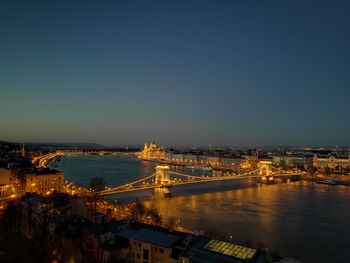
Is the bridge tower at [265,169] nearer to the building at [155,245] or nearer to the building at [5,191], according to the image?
the building at [5,191]

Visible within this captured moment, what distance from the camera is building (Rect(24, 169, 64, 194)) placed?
8.76 metres

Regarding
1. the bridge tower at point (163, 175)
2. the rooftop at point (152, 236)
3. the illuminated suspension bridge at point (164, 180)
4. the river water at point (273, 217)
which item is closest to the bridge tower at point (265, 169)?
the illuminated suspension bridge at point (164, 180)

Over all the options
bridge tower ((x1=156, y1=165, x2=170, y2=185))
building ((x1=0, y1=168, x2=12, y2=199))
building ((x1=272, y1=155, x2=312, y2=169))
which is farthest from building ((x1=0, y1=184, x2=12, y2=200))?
building ((x1=272, y1=155, x2=312, y2=169))

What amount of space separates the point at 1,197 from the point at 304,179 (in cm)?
Result: 1335

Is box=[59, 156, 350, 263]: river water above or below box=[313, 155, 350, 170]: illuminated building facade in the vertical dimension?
below

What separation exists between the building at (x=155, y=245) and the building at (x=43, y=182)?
5.98 metres

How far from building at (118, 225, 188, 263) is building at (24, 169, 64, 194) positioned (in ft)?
19.6

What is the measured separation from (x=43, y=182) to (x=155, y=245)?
6860 mm

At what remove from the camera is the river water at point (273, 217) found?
5.43 metres

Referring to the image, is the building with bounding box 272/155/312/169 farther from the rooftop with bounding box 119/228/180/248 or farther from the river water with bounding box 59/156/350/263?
Answer: the rooftop with bounding box 119/228/180/248

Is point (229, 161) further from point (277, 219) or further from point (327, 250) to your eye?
point (327, 250)

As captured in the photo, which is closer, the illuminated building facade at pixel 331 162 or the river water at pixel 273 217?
the river water at pixel 273 217

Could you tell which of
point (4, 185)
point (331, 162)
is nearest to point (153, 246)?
point (4, 185)

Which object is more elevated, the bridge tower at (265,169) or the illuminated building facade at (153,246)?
the illuminated building facade at (153,246)
